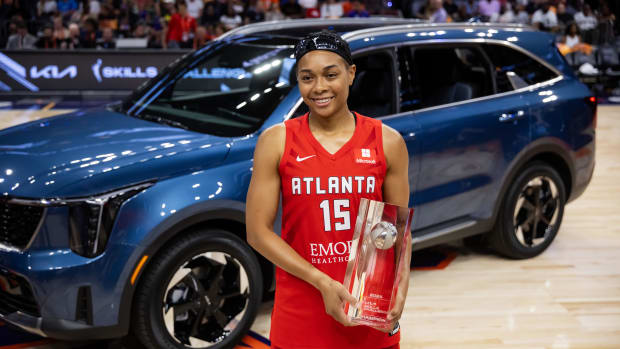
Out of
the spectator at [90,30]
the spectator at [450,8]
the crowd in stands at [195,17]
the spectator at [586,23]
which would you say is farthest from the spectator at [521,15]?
the spectator at [90,30]

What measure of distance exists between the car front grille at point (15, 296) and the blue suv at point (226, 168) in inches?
0.4

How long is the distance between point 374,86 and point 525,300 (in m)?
1.68

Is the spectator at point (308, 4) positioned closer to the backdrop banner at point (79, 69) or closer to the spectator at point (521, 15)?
the backdrop banner at point (79, 69)

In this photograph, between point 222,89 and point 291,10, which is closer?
point 222,89

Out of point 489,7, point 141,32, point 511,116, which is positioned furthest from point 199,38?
point 511,116

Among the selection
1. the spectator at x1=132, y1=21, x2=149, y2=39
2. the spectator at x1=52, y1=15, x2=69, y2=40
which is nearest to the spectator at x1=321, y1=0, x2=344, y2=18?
the spectator at x1=132, y1=21, x2=149, y2=39

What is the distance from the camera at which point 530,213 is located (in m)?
5.05

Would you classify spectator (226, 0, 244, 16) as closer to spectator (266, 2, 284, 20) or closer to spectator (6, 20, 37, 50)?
spectator (266, 2, 284, 20)

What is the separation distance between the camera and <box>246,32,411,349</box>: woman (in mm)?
1853

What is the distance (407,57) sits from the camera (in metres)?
4.32

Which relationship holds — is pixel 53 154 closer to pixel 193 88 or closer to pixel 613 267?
pixel 193 88

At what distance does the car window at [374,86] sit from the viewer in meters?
4.19

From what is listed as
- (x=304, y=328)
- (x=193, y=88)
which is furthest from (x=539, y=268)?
(x=304, y=328)

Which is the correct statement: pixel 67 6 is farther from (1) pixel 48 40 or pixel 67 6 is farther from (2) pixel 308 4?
(2) pixel 308 4
